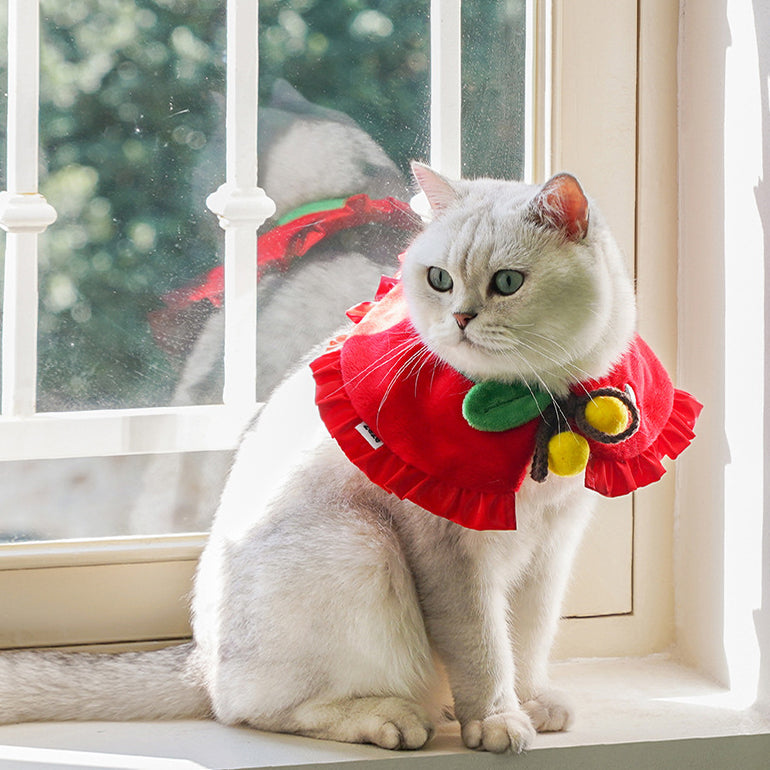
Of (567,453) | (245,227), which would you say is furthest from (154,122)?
(567,453)

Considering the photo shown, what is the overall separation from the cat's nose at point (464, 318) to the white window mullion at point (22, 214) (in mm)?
602

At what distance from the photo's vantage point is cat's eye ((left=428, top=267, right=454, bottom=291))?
115 centimetres

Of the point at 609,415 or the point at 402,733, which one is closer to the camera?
the point at 609,415

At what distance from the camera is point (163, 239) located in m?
1.46

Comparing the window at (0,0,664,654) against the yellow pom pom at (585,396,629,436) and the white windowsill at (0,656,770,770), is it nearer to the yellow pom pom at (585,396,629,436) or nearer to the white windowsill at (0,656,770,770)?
the white windowsill at (0,656,770,770)

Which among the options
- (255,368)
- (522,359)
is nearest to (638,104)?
(522,359)

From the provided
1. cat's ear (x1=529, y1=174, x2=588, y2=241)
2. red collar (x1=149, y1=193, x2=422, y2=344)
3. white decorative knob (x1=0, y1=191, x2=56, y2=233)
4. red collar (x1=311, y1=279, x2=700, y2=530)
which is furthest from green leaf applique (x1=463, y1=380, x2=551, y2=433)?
white decorative knob (x1=0, y1=191, x2=56, y2=233)

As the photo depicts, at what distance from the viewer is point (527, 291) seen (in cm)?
109

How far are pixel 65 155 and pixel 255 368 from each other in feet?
1.26

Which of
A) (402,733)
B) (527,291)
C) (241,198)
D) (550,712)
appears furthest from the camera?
(241,198)

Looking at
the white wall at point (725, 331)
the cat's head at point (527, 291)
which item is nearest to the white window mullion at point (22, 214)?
the cat's head at point (527, 291)

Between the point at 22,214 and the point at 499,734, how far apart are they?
88cm

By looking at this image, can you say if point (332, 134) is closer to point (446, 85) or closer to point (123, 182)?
point (446, 85)

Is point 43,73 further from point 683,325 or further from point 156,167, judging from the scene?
point 683,325
